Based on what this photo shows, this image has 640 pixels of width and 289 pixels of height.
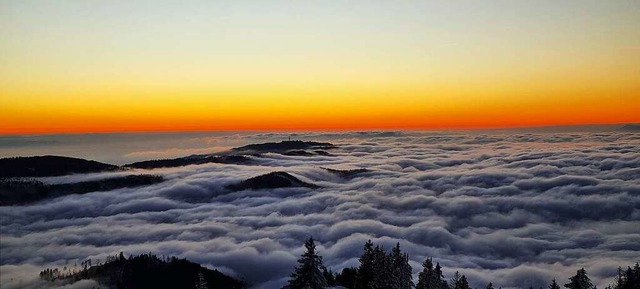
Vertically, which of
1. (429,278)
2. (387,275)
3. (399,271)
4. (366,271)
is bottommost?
(366,271)

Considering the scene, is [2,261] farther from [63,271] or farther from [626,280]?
[626,280]

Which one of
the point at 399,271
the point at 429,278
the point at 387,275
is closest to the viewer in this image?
the point at 387,275

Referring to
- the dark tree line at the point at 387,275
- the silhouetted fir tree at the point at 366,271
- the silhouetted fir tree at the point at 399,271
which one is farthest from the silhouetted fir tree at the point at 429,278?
the silhouetted fir tree at the point at 366,271

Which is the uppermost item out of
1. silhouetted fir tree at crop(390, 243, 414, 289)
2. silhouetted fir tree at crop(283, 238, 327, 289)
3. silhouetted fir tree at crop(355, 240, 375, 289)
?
silhouetted fir tree at crop(283, 238, 327, 289)

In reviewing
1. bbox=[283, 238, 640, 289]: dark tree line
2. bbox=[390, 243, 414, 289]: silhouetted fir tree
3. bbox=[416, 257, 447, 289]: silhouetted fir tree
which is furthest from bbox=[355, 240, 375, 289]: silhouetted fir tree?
bbox=[390, 243, 414, 289]: silhouetted fir tree

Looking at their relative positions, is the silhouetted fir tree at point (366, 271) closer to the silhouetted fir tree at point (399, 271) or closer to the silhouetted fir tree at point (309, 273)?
the silhouetted fir tree at point (399, 271)

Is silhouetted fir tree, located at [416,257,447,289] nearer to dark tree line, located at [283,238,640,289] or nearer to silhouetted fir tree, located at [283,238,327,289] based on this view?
dark tree line, located at [283,238,640,289]

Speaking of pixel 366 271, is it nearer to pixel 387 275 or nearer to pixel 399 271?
pixel 399 271

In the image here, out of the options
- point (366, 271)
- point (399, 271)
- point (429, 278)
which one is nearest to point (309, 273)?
point (399, 271)

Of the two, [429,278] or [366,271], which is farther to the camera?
[366,271]

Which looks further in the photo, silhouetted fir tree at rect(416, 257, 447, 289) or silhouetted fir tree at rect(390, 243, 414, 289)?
silhouetted fir tree at rect(416, 257, 447, 289)

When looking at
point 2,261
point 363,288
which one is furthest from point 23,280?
point 363,288
